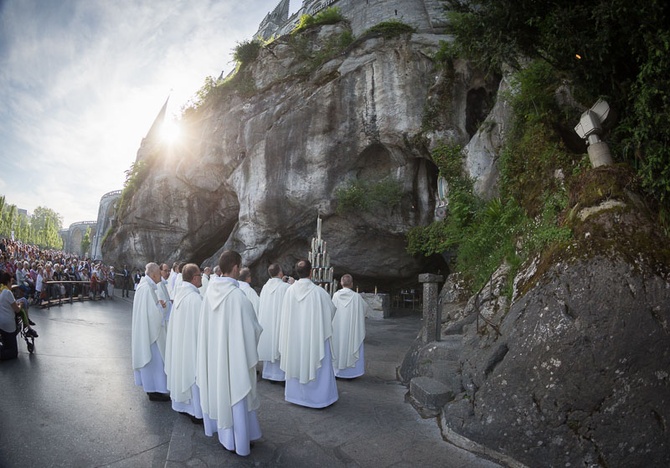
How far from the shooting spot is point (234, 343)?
408 centimetres

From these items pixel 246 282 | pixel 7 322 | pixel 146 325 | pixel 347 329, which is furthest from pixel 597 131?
pixel 7 322

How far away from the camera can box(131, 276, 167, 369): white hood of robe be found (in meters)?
5.87

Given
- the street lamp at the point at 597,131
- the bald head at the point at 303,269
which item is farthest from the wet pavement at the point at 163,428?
the street lamp at the point at 597,131

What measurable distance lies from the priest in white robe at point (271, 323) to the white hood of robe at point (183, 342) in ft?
7.97

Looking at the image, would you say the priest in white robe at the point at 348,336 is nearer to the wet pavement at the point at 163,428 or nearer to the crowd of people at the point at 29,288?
the wet pavement at the point at 163,428

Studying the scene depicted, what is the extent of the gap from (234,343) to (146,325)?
9.02 feet

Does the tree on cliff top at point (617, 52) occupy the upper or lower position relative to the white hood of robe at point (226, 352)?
upper

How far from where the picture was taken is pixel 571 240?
195 inches

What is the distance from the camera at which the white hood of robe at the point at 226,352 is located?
3.95 m

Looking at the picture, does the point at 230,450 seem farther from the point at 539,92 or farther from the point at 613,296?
the point at 539,92

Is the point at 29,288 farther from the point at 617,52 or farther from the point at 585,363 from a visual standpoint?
the point at 617,52

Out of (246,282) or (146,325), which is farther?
(246,282)

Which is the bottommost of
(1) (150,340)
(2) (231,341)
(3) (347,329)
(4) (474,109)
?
(3) (347,329)

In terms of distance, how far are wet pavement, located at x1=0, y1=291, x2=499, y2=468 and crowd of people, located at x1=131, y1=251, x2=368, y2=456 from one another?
26 centimetres
